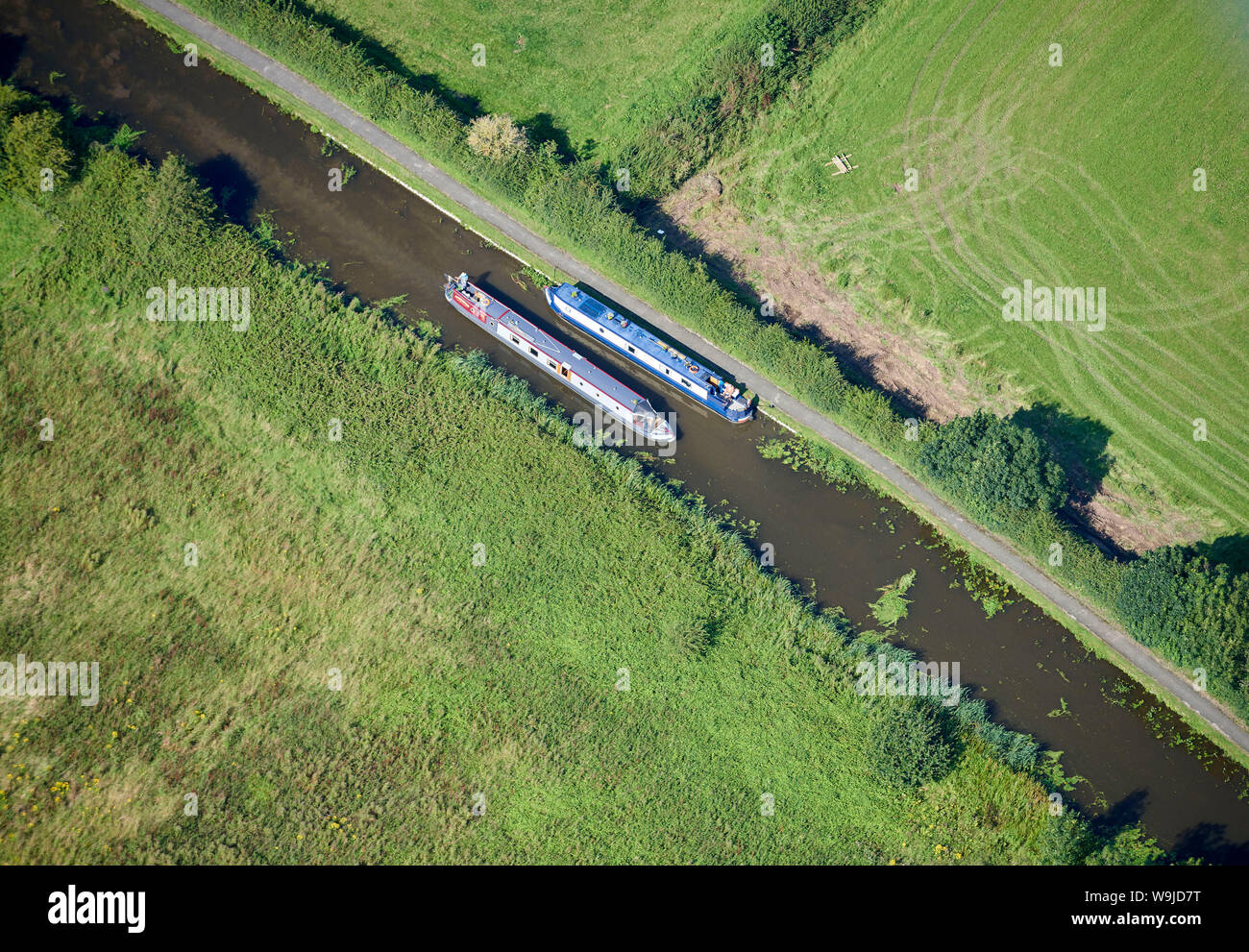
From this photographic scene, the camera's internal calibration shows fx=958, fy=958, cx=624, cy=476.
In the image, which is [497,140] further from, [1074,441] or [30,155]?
[1074,441]

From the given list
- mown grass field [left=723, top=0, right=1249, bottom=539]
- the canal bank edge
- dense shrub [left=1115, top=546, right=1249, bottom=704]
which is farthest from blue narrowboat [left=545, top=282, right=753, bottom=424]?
dense shrub [left=1115, top=546, right=1249, bottom=704]

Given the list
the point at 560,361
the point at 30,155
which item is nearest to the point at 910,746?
the point at 560,361

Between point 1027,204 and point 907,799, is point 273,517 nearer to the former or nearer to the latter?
point 907,799

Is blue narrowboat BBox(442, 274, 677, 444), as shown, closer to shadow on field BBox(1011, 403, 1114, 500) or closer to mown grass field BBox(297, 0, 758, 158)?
mown grass field BBox(297, 0, 758, 158)

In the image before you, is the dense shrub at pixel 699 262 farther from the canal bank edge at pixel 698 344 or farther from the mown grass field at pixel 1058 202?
the mown grass field at pixel 1058 202

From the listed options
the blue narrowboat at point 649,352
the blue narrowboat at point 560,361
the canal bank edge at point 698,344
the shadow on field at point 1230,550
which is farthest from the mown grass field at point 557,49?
the shadow on field at point 1230,550

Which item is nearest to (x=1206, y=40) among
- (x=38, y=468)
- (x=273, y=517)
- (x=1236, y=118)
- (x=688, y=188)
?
(x=1236, y=118)
